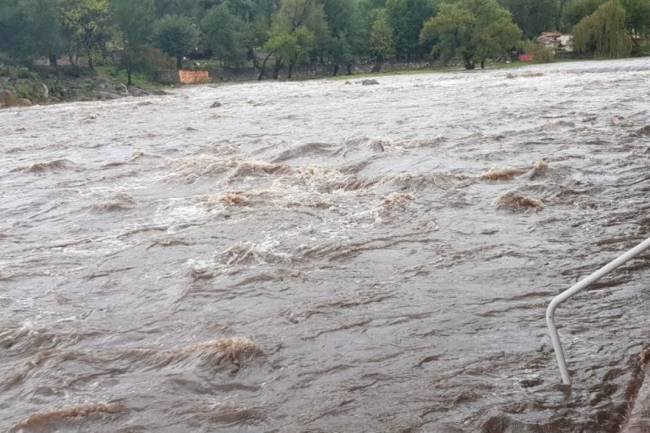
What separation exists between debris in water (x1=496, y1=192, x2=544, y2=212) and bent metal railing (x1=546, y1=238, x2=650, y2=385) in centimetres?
488

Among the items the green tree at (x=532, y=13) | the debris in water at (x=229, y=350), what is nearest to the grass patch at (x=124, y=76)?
the green tree at (x=532, y=13)

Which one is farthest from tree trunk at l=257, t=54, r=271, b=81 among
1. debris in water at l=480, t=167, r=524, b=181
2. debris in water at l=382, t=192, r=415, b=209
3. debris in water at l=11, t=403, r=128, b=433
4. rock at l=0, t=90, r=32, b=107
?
debris in water at l=11, t=403, r=128, b=433

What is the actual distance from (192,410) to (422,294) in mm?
2681

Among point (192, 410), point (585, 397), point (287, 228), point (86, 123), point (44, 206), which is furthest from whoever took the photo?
point (86, 123)

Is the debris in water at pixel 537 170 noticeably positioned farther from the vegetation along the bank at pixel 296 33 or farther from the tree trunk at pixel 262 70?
the tree trunk at pixel 262 70

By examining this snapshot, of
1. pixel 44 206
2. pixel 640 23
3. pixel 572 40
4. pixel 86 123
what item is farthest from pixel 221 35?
pixel 44 206

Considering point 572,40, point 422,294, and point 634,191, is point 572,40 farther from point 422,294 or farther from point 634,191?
point 422,294

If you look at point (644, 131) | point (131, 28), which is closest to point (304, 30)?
point (131, 28)

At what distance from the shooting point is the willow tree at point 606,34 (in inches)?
2445

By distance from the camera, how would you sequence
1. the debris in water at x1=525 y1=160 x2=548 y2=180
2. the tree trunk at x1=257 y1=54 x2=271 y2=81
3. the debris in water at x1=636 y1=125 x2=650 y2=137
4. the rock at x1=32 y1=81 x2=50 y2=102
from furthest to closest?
1. the tree trunk at x1=257 y1=54 x2=271 y2=81
2. the rock at x1=32 y1=81 x2=50 y2=102
3. the debris in water at x1=636 y1=125 x2=650 y2=137
4. the debris in water at x1=525 y1=160 x2=548 y2=180

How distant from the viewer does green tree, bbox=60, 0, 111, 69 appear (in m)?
74.6

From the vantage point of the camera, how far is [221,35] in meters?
87.0

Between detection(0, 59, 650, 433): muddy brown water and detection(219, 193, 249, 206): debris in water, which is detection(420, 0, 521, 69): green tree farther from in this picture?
detection(219, 193, 249, 206): debris in water

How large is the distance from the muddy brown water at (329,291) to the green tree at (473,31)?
56333mm
